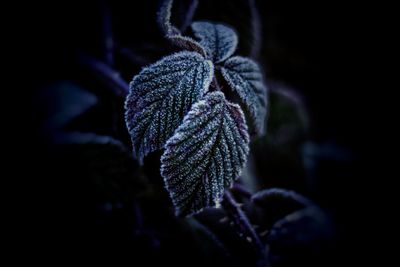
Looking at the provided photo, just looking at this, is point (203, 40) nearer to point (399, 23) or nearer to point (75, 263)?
point (75, 263)

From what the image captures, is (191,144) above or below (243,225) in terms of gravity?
above

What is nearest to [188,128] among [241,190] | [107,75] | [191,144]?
[191,144]

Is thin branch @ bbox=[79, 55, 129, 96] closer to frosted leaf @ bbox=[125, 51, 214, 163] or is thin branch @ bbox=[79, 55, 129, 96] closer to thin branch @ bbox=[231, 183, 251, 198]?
frosted leaf @ bbox=[125, 51, 214, 163]

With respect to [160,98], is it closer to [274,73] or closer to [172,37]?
[172,37]

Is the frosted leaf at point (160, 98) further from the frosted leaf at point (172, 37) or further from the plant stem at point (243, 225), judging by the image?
the plant stem at point (243, 225)

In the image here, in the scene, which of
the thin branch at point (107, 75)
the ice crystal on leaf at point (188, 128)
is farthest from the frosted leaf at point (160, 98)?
the thin branch at point (107, 75)

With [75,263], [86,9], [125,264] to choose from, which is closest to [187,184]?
[125,264]

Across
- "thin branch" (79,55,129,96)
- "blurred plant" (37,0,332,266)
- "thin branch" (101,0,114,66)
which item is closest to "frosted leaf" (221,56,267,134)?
"blurred plant" (37,0,332,266)
